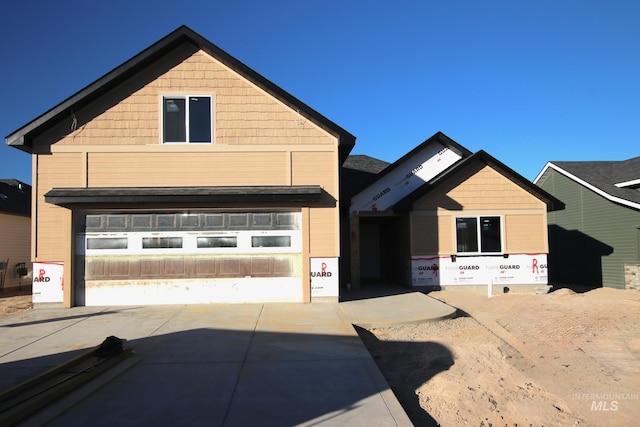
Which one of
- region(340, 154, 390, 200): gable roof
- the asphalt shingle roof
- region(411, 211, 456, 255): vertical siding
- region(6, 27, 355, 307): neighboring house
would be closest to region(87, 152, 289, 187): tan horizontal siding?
region(6, 27, 355, 307): neighboring house

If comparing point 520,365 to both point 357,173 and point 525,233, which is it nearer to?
point 525,233

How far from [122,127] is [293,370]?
26.8ft

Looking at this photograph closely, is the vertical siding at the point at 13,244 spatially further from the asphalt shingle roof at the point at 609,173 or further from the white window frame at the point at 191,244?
the asphalt shingle roof at the point at 609,173

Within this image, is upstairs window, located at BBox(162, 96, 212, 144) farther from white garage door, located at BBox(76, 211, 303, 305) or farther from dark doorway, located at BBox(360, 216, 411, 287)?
dark doorway, located at BBox(360, 216, 411, 287)

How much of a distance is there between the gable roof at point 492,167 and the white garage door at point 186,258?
14.8 ft

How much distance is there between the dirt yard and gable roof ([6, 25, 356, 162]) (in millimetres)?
5455

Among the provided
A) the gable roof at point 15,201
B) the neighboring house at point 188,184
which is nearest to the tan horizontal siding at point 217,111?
the neighboring house at point 188,184

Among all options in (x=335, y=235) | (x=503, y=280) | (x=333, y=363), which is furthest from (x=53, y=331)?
(x=503, y=280)

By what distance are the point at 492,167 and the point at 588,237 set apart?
281 inches

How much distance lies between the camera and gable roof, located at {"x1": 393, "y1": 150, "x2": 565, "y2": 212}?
14047 millimetres

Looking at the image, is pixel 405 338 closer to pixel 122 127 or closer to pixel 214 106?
pixel 214 106

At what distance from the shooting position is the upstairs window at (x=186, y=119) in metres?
11.3

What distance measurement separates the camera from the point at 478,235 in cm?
1432

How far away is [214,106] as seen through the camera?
37.4 feet
